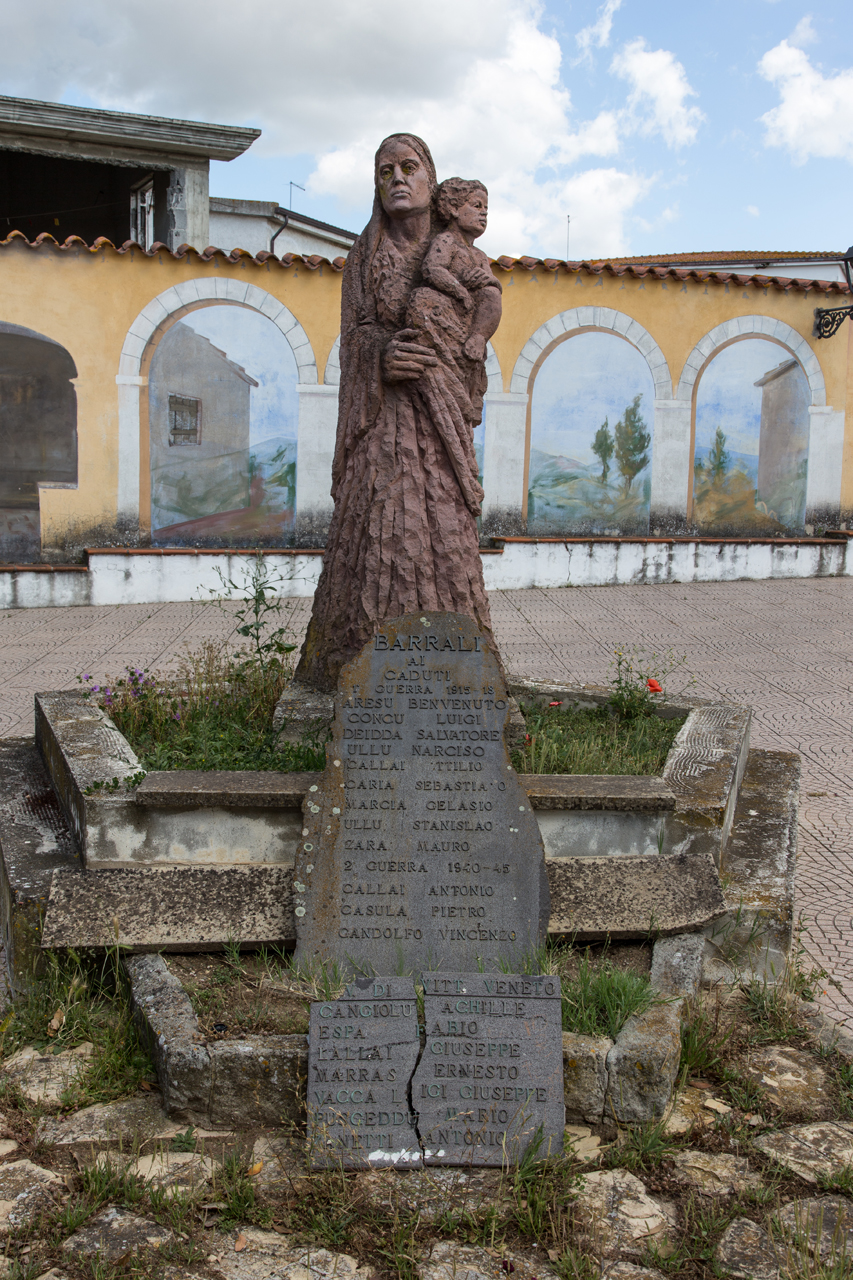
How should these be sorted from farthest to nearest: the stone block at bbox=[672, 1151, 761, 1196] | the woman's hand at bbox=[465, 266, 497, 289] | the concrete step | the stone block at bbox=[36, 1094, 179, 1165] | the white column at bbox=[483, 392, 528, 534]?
the white column at bbox=[483, 392, 528, 534] → the woman's hand at bbox=[465, 266, 497, 289] → the concrete step → the stone block at bbox=[36, 1094, 179, 1165] → the stone block at bbox=[672, 1151, 761, 1196]

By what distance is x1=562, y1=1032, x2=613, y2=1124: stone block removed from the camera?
271cm

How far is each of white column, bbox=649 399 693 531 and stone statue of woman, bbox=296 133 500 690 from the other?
8924mm

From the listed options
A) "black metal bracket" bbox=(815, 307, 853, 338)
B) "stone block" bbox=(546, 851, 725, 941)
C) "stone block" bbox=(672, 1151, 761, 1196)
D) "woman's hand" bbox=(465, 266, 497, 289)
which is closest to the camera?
"stone block" bbox=(672, 1151, 761, 1196)

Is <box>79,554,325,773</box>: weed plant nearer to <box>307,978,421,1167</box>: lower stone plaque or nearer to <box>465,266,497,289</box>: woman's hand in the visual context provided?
<box>307,978,421,1167</box>: lower stone plaque

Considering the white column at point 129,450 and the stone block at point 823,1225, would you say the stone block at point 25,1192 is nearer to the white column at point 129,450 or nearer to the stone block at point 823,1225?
the stone block at point 823,1225

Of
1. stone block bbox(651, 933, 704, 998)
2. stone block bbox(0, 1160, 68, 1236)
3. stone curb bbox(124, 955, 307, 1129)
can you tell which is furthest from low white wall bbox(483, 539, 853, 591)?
stone block bbox(0, 1160, 68, 1236)

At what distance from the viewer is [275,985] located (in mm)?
3066

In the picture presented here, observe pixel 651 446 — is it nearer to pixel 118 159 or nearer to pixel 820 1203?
pixel 118 159

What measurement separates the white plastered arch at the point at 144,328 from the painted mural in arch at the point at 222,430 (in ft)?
0.36

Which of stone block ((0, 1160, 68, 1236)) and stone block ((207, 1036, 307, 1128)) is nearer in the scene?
stone block ((0, 1160, 68, 1236))

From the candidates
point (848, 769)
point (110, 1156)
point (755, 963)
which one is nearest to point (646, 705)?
point (848, 769)

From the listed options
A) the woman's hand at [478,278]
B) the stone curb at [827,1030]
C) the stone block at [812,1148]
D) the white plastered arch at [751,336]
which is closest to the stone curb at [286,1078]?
the stone block at [812,1148]

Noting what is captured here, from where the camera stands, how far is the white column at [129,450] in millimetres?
11617

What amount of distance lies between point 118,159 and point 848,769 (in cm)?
1261
